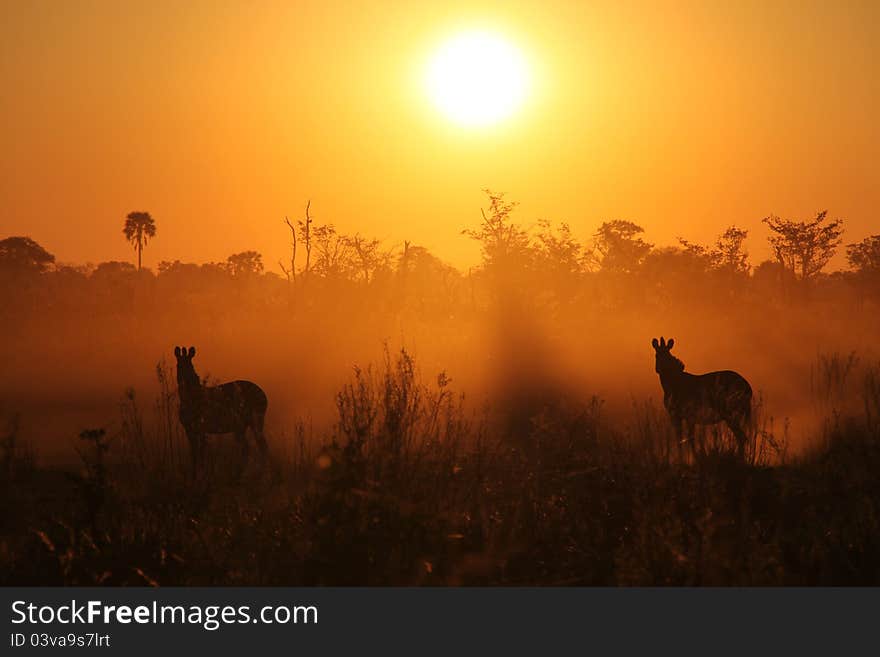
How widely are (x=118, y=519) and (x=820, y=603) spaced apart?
5.90 metres

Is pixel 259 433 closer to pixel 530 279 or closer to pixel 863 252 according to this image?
pixel 530 279

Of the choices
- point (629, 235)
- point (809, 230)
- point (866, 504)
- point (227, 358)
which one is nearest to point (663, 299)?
point (809, 230)

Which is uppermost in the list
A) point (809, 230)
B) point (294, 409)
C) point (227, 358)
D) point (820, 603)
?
point (809, 230)

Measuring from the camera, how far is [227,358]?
104ft

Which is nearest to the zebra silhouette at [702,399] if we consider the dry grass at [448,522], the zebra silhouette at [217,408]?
the dry grass at [448,522]

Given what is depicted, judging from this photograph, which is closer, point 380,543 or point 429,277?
point 380,543

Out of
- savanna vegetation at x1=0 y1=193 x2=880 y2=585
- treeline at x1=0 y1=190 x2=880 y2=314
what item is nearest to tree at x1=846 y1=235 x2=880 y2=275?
treeline at x1=0 y1=190 x2=880 y2=314

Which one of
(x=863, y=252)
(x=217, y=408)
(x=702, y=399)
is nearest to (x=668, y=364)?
A: (x=702, y=399)

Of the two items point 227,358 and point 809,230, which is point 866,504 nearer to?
point 227,358

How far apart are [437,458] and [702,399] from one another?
6.46 meters

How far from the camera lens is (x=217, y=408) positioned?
1421cm

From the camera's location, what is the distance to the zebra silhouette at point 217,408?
513 inches

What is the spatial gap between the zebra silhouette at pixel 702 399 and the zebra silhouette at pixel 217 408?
19.2ft

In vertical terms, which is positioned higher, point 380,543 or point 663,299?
point 663,299
